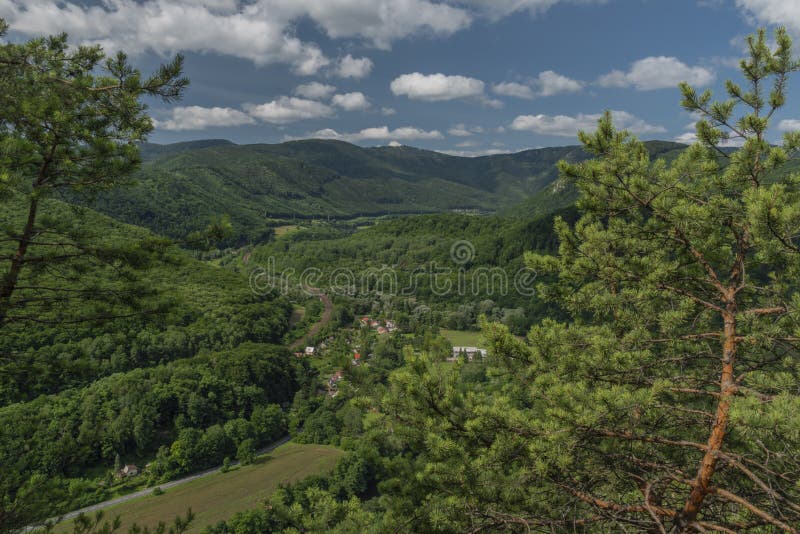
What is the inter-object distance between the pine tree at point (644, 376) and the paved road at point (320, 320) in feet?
215

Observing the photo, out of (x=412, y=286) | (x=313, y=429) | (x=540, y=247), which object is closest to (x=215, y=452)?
(x=313, y=429)

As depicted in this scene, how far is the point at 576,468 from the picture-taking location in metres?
4.91

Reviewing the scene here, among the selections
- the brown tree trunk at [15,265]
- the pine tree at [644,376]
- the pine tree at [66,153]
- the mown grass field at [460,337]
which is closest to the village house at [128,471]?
the pine tree at [66,153]

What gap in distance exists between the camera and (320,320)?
82.1 meters

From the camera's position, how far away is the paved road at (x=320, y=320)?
69188 millimetres

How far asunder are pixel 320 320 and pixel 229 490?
48.6 meters

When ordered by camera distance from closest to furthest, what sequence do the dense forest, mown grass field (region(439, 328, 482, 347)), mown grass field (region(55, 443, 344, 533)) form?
the dense forest < mown grass field (region(55, 443, 344, 533)) < mown grass field (region(439, 328, 482, 347))

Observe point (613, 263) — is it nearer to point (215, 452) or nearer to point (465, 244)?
point (215, 452)

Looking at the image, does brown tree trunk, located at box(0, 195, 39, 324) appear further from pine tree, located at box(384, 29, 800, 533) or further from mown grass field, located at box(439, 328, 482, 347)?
mown grass field, located at box(439, 328, 482, 347)

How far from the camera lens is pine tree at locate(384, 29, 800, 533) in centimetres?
435

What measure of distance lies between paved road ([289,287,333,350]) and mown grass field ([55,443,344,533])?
Answer: 1109 inches

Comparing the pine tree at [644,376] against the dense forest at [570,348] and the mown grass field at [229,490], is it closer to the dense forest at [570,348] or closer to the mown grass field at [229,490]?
the dense forest at [570,348]

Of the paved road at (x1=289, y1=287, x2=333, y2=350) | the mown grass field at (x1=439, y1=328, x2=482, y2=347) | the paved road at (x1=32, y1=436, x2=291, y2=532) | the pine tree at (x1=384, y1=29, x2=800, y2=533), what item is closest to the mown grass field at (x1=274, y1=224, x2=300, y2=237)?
the paved road at (x1=289, y1=287, x2=333, y2=350)

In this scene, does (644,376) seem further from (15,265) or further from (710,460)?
(15,265)
